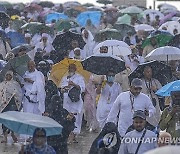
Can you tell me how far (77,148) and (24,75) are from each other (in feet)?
5.86

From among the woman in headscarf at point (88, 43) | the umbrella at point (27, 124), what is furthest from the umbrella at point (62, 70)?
the umbrella at point (27, 124)

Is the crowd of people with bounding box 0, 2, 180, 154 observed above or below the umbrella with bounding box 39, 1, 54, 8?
below

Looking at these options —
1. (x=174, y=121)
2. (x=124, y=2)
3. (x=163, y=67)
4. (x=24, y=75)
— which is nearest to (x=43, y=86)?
(x=24, y=75)

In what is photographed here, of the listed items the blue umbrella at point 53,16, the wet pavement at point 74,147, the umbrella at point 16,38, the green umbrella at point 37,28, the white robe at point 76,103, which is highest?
the blue umbrella at point 53,16

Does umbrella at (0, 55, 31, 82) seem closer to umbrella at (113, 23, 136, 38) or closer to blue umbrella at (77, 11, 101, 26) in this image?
umbrella at (113, 23, 136, 38)

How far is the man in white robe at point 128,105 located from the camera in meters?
14.1

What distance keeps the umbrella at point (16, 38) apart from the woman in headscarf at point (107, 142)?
12.4m

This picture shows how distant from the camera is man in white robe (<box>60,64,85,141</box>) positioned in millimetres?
17953

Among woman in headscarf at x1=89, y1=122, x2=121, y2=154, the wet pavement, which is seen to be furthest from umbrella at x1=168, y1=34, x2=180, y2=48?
woman in headscarf at x1=89, y1=122, x2=121, y2=154

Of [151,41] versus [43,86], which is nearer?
[43,86]

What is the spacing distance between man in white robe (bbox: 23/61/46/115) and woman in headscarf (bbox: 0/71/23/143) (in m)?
0.23

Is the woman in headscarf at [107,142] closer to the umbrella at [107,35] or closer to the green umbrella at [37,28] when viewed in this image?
the umbrella at [107,35]

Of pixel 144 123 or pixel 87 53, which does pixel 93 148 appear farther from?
pixel 87 53

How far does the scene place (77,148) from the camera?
56.0 ft
